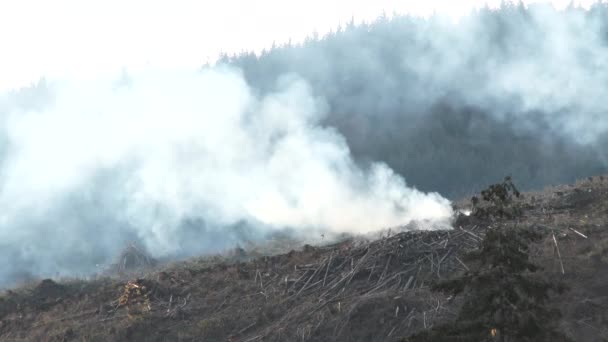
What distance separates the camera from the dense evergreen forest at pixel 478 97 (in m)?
40.2

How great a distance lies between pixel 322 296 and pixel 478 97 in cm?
3376

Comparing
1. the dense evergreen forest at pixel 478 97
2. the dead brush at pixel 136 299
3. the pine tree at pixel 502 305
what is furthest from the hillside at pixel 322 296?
the dense evergreen forest at pixel 478 97

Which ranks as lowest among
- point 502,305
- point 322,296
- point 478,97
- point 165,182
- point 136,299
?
point 502,305

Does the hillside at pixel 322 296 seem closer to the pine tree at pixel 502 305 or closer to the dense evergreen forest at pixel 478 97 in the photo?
the pine tree at pixel 502 305

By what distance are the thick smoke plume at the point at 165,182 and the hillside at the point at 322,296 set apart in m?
4.04

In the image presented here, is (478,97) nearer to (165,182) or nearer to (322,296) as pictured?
(165,182)

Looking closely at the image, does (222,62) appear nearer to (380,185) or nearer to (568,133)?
(568,133)

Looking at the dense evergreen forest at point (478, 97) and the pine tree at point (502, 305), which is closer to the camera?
the pine tree at point (502, 305)

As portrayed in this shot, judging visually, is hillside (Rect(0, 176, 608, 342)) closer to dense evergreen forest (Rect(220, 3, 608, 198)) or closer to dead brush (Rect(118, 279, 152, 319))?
dead brush (Rect(118, 279, 152, 319))

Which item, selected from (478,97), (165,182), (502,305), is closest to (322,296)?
(502,305)

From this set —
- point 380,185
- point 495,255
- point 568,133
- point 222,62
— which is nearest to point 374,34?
point 222,62

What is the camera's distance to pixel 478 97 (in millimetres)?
45312

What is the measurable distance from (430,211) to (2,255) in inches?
640

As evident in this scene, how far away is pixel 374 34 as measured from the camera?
5903cm
